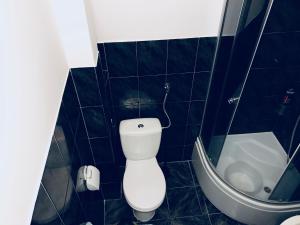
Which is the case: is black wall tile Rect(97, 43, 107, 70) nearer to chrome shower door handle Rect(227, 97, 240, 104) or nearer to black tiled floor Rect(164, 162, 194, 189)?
chrome shower door handle Rect(227, 97, 240, 104)

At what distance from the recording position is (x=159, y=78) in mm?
2098

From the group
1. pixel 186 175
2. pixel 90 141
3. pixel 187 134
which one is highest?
pixel 90 141

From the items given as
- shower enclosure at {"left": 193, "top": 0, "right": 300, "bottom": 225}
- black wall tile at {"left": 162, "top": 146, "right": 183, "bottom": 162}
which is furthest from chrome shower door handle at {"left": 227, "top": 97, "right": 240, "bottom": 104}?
black wall tile at {"left": 162, "top": 146, "right": 183, "bottom": 162}

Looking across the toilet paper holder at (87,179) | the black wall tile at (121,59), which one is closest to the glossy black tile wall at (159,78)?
the black wall tile at (121,59)

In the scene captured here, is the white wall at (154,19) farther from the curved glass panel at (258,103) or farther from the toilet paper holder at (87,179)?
the toilet paper holder at (87,179)

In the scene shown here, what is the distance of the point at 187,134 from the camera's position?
2527 millimetres

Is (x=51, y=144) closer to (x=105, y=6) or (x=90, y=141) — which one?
(x=90, y=141)

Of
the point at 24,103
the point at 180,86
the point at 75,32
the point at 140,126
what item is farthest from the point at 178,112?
the point at 24,103

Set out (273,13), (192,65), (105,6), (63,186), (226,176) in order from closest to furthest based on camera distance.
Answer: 1. (63,186)
2. (105,6)
3. (273,13)
4. (192,65)
5. (226,176)

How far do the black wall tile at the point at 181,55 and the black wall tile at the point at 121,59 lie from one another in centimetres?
29

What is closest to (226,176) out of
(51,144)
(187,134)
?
(187,134)

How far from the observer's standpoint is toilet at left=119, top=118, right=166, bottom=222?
204cm

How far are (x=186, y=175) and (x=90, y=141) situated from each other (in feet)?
3.86

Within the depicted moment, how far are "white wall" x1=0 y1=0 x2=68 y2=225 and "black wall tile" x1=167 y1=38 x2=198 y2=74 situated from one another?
37.8 inches
